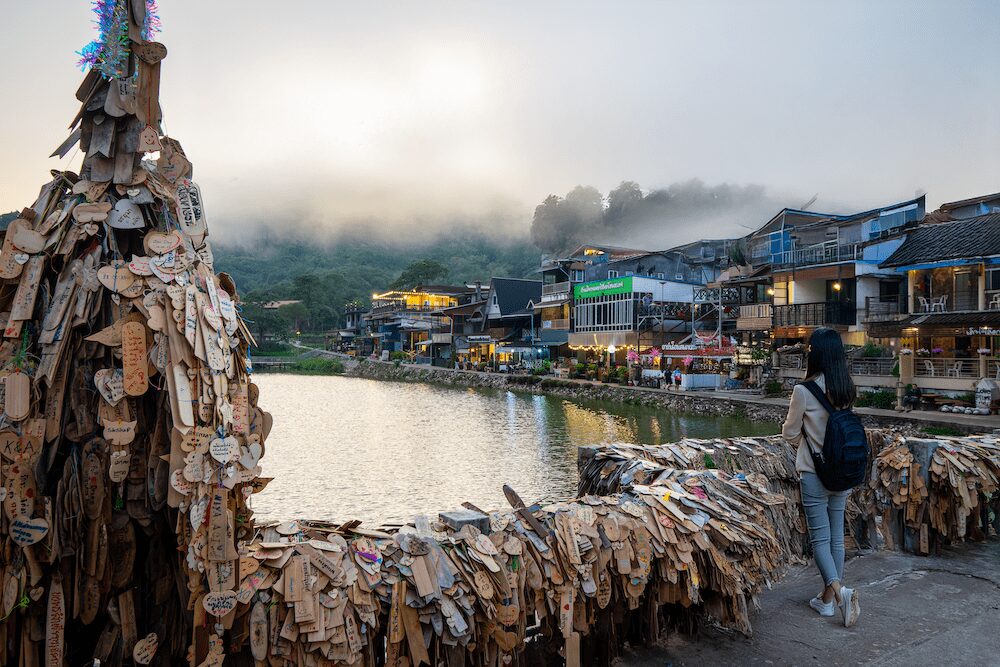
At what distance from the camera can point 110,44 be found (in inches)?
142

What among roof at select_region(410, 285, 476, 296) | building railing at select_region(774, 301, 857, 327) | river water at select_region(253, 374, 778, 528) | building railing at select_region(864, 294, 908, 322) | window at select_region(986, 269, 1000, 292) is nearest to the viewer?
river water at select_region(253, 374, 778, 528)

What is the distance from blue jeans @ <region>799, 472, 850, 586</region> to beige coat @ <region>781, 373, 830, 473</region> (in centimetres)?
16

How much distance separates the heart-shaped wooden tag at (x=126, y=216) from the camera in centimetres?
362

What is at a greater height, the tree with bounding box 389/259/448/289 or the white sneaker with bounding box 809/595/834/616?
the tree with bounding box 389/259/448/289

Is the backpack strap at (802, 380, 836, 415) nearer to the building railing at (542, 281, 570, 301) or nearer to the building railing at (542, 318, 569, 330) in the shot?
the building railing at (542, 318, 569, 330)

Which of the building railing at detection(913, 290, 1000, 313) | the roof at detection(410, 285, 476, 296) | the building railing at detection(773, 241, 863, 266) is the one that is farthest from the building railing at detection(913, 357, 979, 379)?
the roof at detection(410, 285, 476, 296)


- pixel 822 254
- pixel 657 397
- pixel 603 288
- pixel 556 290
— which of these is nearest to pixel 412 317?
pixel 556 290

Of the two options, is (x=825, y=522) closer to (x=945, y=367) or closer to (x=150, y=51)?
(x=150, y=51)

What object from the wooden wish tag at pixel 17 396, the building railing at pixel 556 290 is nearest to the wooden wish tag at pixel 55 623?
the wooden wish tag at pixel 17 396

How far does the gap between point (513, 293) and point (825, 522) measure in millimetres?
55621

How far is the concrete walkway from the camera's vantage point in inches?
173

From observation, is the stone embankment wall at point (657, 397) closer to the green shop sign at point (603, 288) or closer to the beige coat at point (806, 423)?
the green shop sign at point (603, 288)

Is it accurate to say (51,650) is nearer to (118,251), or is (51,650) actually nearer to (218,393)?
(218,393)

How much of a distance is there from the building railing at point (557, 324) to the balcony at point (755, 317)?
55.7 ft
